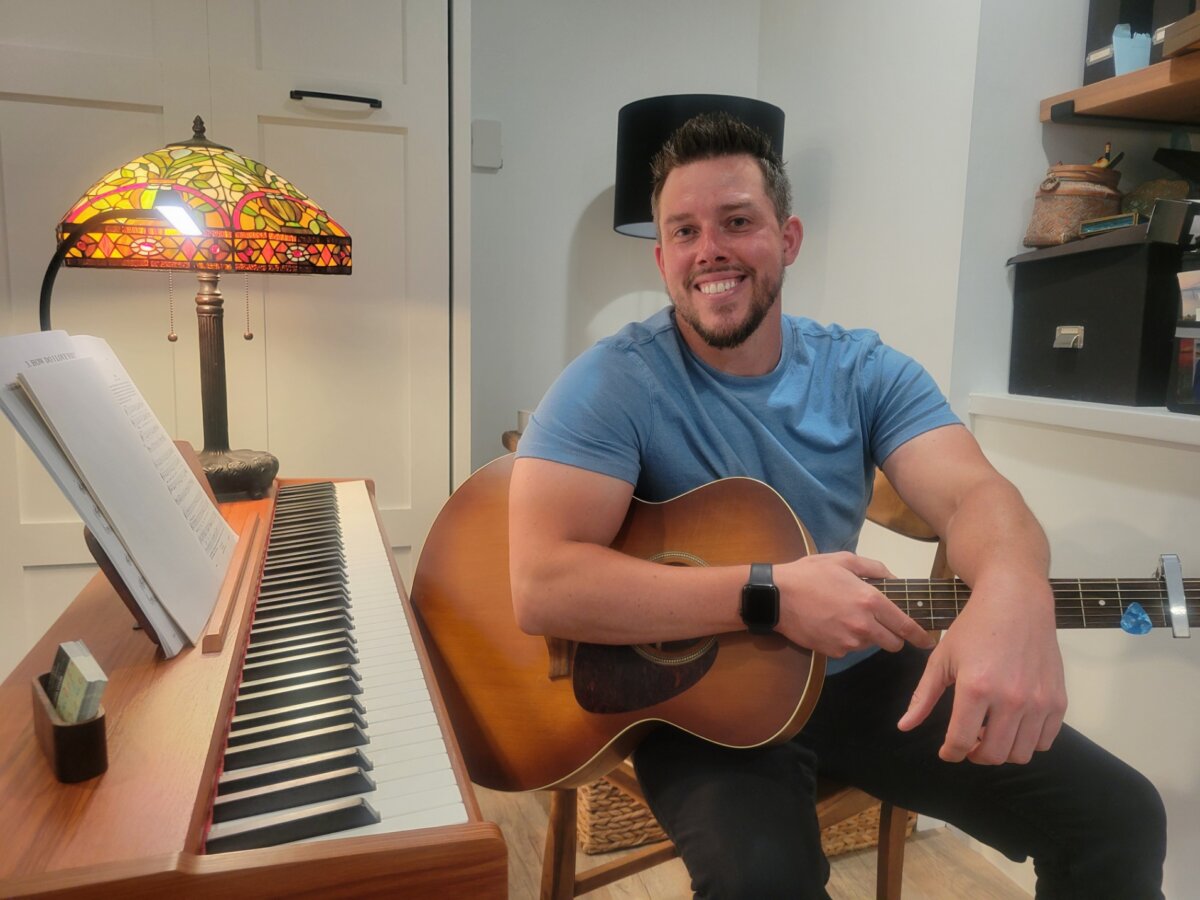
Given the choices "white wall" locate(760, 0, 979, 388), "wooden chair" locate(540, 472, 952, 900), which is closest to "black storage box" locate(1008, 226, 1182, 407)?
"white wall" locate(760, 0, 979, 388)

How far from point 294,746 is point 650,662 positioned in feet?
1.74

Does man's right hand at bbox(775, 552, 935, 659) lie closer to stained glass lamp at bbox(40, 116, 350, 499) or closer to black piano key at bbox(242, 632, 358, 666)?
black piano key at bbox(242, 632, 358, 666)

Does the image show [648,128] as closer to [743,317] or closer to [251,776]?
[743,317]

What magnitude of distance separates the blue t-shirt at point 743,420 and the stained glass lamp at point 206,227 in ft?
1.82

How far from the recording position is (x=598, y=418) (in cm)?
116

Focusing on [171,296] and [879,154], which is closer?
[171,296]

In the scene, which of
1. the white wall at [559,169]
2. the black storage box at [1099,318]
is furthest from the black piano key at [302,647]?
the white wall at [559,169]

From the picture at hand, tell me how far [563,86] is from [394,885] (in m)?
2.43

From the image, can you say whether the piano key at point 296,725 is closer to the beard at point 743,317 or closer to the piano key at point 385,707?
the piano key at point 385,707

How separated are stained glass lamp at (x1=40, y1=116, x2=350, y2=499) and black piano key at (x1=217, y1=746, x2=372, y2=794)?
2.73ft

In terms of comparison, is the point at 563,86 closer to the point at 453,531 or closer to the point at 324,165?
the point at 324,165

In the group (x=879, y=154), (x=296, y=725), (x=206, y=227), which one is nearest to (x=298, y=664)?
(x=296, y=725)

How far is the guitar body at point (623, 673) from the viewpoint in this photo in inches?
40.2

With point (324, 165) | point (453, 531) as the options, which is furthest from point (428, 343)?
point (453, 531)
